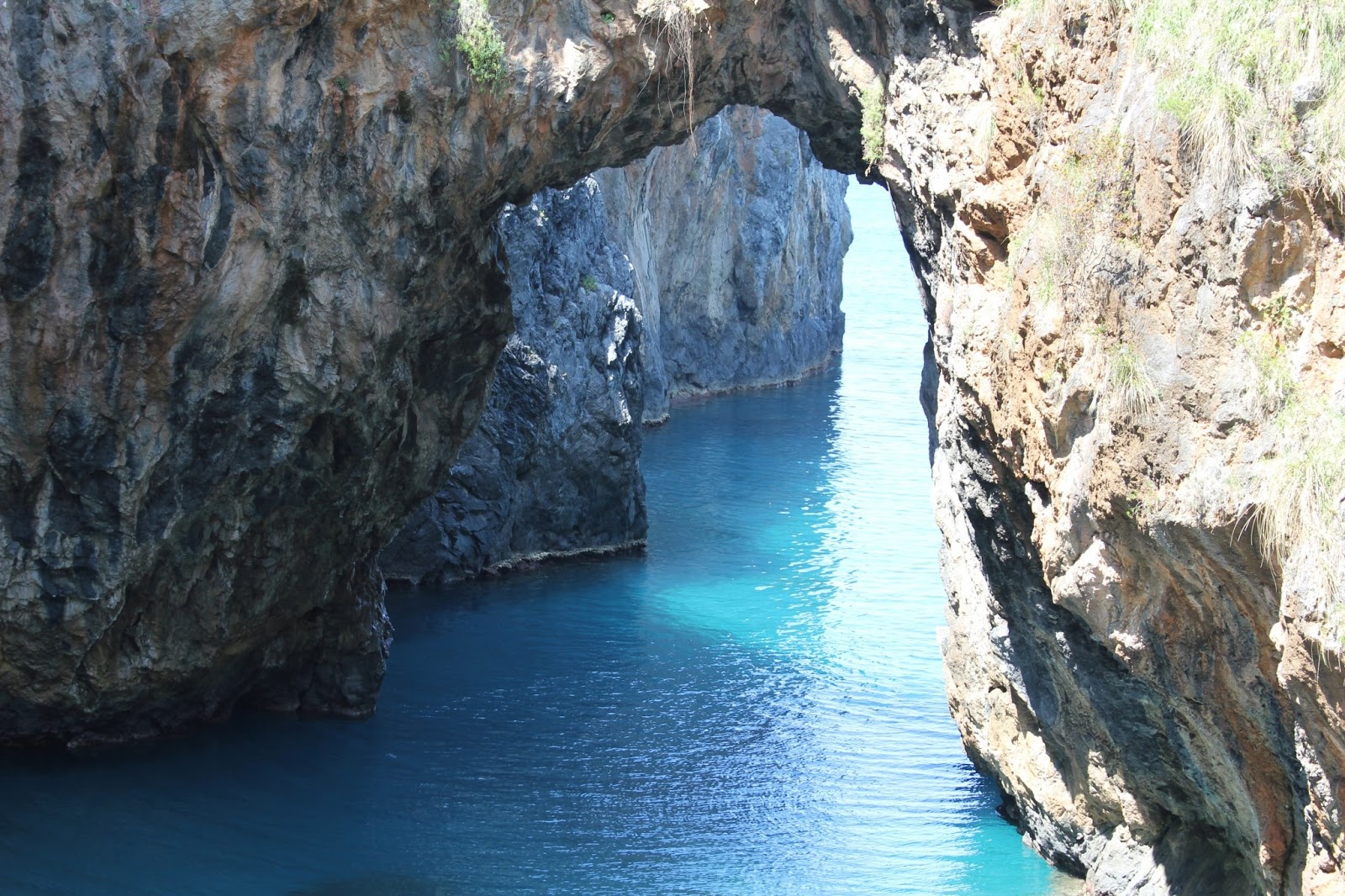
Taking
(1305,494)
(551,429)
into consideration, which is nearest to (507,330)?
(551,429)

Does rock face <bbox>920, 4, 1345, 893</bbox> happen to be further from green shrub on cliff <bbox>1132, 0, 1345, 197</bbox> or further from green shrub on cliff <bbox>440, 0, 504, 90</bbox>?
green shrub on cliff <bbox>440, 0, 504, 90</bbox>

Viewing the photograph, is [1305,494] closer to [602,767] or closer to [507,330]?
[602,767]

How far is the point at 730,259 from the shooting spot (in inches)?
1843

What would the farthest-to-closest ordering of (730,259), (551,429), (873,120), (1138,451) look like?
(730,259)
(551,429)
(873,120)
(1138,451)

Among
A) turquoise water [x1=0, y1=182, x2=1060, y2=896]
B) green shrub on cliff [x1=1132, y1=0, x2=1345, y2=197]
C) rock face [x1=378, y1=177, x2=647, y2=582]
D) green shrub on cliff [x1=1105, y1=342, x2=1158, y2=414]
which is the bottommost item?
turquoise water [x1=0, y1=182, x2=1060, y2=896]

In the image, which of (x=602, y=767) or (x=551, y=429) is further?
(x=551, y=429)

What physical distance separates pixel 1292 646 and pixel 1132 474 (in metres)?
1.85

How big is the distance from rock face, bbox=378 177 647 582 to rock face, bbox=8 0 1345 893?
6499mm

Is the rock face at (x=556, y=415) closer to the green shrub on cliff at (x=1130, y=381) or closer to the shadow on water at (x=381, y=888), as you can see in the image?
the shadow on water at (x=381, y=888)

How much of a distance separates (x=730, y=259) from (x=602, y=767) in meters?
30.3

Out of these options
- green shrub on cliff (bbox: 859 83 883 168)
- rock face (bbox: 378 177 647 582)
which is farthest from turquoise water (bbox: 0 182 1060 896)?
green shrub on cliff (bbox: 859 83 883 168)

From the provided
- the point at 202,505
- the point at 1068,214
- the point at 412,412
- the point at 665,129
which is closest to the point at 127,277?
the point at 202,505

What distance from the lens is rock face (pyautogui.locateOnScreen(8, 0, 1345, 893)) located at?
9.98 metres

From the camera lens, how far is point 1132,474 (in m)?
10.5
